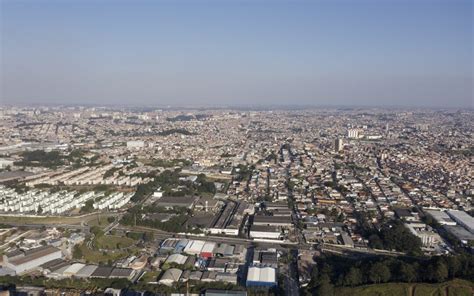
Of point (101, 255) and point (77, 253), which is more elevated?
point (77, 253)

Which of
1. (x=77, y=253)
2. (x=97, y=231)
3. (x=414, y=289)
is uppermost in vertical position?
(x=97, y=231)

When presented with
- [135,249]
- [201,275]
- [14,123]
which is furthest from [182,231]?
[14,123]

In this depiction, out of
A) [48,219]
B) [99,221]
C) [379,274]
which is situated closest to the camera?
[379,274]

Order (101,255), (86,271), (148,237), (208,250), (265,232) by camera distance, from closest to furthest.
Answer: (86,271) → (101,255) → (208,250) → (148,237) → (265,232)

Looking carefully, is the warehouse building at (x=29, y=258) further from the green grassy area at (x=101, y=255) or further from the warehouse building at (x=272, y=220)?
the warehouse building at (x=272, y=220)

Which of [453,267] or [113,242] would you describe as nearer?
[453,267]

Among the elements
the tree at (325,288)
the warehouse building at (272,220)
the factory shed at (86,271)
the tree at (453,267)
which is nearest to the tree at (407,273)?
the tree at (453,267)

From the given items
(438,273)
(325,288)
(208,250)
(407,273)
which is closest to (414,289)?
(407,273)

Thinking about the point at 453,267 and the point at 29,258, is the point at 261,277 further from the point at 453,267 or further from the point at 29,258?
the point at 29,258

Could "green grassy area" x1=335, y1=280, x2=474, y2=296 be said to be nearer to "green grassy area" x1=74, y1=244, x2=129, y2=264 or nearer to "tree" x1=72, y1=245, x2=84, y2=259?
"green grassy area" x1=74, y1=244, x2=129, y2=264
